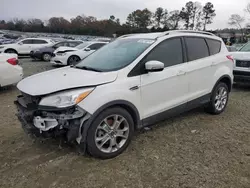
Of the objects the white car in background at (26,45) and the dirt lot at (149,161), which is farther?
the white car in background at (26,45)

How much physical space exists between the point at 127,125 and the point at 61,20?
267ft

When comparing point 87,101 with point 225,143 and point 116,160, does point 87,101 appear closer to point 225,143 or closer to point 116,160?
point 116,160

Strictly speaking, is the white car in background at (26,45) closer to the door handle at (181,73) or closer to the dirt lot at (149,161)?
the dirt lot at (149,161)

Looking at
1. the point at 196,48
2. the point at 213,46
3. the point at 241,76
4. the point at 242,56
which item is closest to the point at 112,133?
→ the point at 196,48

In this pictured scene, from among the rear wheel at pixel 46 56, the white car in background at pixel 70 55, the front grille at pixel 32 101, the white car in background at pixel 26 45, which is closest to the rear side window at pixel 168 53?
the front grille at pixel 32 101

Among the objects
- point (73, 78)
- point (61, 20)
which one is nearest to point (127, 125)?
point (73, 78)

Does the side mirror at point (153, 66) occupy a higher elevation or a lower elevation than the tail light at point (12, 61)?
higher

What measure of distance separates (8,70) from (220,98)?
572cm

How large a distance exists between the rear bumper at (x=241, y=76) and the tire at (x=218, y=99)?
2508mm

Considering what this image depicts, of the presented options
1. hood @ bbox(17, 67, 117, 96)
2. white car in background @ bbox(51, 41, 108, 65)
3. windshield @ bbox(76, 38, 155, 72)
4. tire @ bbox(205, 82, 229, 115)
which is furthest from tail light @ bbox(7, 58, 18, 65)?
tire @ bbox(205, 82, 229, 115)

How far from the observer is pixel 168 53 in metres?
3.88

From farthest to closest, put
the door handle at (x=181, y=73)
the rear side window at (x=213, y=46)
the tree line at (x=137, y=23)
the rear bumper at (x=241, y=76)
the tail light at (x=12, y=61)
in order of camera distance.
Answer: the tree line at (x=137, y=23)
the rear bumper at (x=241, y=76)
the tail light at (x=12, y=61)
the rear side window at (x=213, y=46)
the door handle at (x=181, y=73)

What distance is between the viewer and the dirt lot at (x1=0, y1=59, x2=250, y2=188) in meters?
2.76

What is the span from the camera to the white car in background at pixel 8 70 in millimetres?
6648
